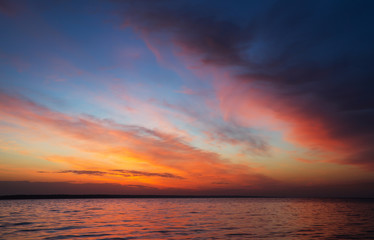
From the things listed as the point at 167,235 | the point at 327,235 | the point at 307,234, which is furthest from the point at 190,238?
the point at 327,235

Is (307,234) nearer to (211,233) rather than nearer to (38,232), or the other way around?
(211,233)

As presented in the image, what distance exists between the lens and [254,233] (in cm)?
3203

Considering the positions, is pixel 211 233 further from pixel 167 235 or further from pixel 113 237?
pixel 113 237

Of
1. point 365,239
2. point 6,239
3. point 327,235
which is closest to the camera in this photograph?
point 6,239

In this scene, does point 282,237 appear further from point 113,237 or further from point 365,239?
point 113,237

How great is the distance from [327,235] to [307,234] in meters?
2.18

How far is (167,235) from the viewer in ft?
99.6

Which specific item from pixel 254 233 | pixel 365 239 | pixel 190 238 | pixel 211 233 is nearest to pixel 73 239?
pixel 190 238

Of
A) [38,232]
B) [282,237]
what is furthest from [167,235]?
[38,232]

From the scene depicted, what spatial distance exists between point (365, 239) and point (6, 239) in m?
37.0

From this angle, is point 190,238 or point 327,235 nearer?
point 190,238

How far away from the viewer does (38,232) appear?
105ft

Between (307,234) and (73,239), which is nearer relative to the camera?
(73,239)

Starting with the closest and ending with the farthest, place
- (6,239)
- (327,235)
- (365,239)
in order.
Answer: (6,239) < (365,239) < (327,235)
